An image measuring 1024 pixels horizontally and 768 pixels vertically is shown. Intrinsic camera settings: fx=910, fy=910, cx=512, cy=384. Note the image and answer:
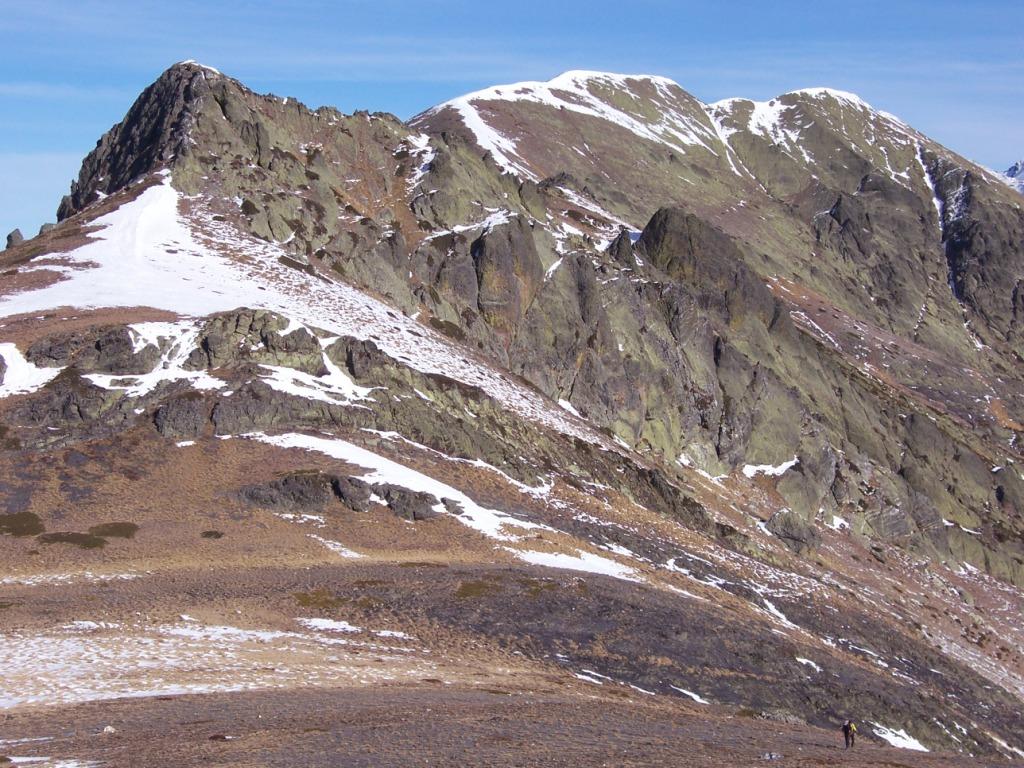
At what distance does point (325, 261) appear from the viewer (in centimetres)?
7106

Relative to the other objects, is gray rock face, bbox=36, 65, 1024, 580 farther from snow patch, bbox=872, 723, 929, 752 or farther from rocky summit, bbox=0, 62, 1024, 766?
snow patch, bbox=872, 723, 929, 752

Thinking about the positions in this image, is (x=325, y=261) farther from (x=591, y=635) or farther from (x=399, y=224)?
(x=591, y=635)

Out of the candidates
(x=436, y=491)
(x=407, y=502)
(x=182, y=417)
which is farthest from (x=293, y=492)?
(x=182, y=417)

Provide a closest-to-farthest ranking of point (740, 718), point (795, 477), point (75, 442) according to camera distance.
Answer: point (740, 718) < point (75, 442) < point (795, 477)

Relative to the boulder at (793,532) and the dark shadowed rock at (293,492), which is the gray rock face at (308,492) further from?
the boulder at (793,532)

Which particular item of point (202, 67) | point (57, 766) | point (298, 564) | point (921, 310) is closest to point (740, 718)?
point (298, 564)

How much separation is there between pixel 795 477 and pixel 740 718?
161ft

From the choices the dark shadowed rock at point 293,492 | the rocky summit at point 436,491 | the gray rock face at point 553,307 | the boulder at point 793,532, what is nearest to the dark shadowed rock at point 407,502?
the rocky summit at point 436,491

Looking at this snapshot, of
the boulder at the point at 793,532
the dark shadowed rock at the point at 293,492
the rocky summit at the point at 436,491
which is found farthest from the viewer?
the boulder at the point at 793,532

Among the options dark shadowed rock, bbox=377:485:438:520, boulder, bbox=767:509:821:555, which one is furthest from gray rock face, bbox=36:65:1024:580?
boulder, bbox=767:509:821:555

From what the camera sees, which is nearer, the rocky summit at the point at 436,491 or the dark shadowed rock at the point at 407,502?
the rocky summit at the point at 436,491

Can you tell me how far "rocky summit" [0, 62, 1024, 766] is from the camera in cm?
2625

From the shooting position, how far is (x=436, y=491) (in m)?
46.4

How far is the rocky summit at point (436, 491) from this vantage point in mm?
26250
